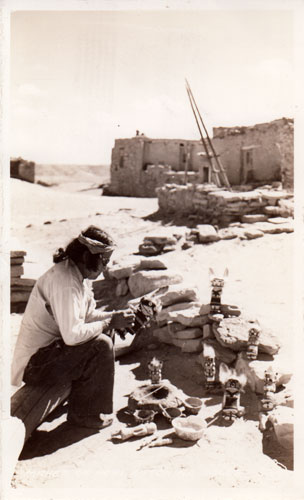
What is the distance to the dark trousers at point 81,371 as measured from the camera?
11.5 ft

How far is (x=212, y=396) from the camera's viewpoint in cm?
409

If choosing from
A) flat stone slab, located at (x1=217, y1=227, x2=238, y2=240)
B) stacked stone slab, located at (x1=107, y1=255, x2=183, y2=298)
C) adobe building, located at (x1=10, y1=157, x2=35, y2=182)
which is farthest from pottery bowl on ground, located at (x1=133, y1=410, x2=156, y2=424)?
adobe building, located at (x1=10, y1=157, x2=35, y2=182)

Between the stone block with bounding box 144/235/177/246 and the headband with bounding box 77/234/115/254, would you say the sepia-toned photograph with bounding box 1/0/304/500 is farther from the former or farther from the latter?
the stone block with bounding box 144/235/177/246

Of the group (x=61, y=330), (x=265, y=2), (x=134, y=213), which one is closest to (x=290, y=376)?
(x=61, y=330)

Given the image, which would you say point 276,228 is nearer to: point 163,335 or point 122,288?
point 122,288

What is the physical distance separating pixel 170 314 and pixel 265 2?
309cm

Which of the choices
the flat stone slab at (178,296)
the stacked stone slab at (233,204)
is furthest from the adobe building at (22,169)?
the flat stone slab at (178,296)

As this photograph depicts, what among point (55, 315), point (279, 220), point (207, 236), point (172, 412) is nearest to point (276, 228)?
point (279, 220)

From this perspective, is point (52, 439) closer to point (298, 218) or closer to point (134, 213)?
point (298, 218)

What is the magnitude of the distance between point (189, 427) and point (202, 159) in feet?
69.8

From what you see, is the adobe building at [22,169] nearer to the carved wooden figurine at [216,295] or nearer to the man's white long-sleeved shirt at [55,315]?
the carved wooden figurine at [216,295]

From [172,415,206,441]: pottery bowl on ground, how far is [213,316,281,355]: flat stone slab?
Result: 1031 mm

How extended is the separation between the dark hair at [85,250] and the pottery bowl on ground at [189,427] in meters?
1.36

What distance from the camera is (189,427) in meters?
3.51
